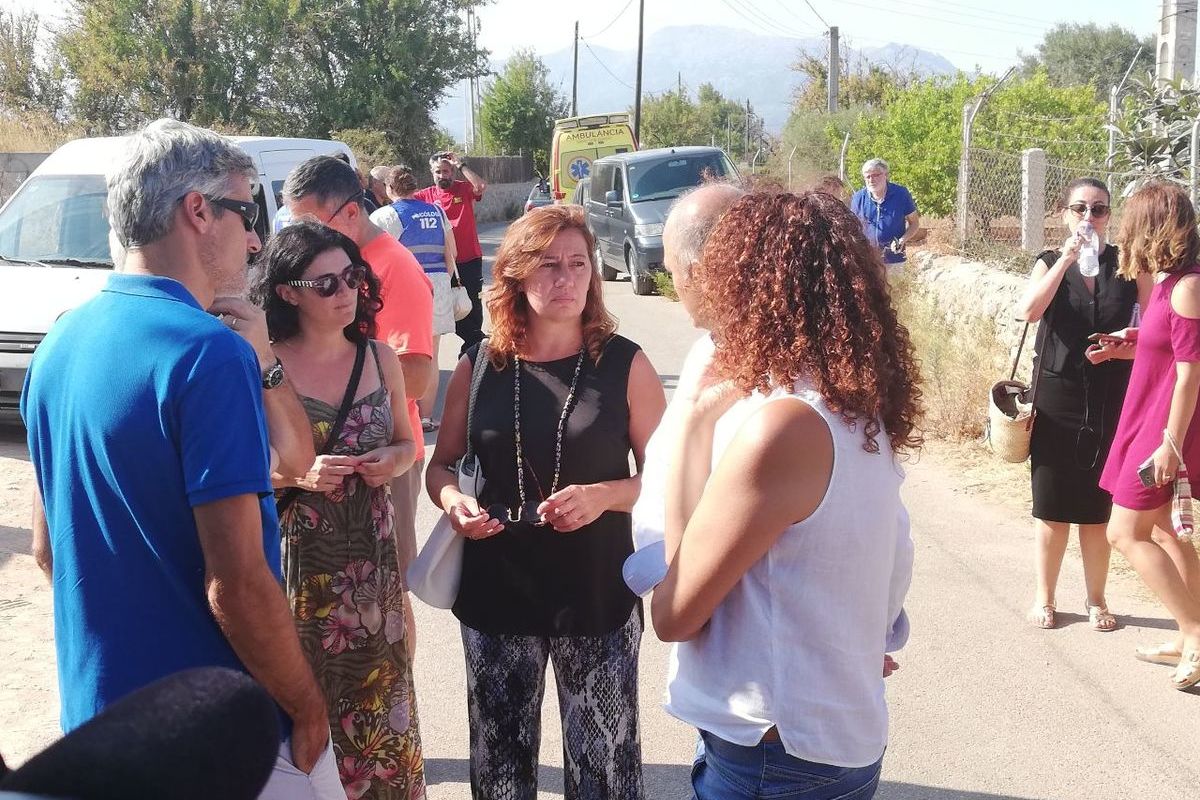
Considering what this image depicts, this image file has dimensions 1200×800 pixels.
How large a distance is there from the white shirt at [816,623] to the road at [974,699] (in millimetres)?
1812

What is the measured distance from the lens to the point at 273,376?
2863mm

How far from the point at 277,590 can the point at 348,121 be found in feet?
117

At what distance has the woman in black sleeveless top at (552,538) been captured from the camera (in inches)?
119

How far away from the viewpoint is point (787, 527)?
201 cm

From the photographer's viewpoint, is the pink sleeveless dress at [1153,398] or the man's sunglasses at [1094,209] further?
the man's sunglasses at [1094,209]

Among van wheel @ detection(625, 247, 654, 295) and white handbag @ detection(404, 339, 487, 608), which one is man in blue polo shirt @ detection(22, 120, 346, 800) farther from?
van wheel @ detection(625, 247, 654, 295)

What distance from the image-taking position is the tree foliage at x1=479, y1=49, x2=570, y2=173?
→ 52.2m

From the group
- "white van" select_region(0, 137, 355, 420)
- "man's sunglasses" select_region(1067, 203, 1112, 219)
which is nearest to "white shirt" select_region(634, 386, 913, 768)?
"man's sunglasses" select_region(1067, 203, 1112, 219)

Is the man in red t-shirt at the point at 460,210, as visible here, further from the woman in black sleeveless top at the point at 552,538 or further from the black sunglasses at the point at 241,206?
the black sunglasses at the point at 241,206

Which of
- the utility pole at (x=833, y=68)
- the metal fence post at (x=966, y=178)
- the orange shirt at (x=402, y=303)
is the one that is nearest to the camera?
the orange shirt at (x=402, y=303)

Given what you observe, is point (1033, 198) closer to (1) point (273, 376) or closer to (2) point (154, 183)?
(1) point (273, 376)

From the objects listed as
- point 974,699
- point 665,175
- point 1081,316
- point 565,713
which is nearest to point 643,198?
point 665,175

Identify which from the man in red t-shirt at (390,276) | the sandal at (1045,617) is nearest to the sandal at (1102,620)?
the sandal at (1045,617)

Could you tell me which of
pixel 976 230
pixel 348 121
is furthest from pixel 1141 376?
pixel 348 121
